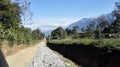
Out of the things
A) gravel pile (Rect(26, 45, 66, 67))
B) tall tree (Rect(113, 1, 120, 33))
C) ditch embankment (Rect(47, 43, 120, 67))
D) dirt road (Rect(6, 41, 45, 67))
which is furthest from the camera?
tall tree (Rect(113, 1, 120, 33))

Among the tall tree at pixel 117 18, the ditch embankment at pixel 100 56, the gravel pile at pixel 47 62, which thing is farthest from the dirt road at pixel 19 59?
the tall tree at pixel 117 18

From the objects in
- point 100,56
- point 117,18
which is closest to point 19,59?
point 100,56

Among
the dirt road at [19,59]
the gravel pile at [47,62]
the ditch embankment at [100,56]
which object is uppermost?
the ditch embankment at [100,56]

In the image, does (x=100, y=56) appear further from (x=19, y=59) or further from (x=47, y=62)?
(x=19, y=59)

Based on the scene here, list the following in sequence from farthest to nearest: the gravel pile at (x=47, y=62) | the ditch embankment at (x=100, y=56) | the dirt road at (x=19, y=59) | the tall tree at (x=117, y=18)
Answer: the tall tree at (x=117, y=18) < the dirt road at (x=19, y=59) < the gravel pile at (x=47, y=62) < the ditch embankment at (x=100, y=56)

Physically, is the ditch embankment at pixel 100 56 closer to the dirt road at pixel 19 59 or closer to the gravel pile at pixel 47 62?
the gravel pile at pixel 47 62

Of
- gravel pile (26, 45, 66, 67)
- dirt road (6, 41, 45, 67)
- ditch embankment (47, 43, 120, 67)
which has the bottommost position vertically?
gravel pile (26, 45, 66, 67)

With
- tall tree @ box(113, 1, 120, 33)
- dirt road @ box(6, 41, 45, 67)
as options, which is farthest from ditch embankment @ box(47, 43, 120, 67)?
tall tree @ box(113, 1, 120, 33)

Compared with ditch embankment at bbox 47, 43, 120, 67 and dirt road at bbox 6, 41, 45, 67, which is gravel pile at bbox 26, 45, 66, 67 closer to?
dirt road at bbox 6, 41, 45, 67

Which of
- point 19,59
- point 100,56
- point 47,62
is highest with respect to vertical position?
point 100,56

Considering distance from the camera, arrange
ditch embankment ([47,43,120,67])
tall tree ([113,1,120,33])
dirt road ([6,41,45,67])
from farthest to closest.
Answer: tall tree ([113,1,120,33]) < dirt road ([6,41,45,67]) < ditch embankment ([47,43,120,67])

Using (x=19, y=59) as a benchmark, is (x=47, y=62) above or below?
below

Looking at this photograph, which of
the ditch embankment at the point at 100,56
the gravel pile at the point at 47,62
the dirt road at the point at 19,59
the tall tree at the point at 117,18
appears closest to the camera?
the ditch embankment at the point at 100,56

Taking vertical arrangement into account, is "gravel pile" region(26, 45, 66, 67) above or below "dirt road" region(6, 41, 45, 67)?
below
